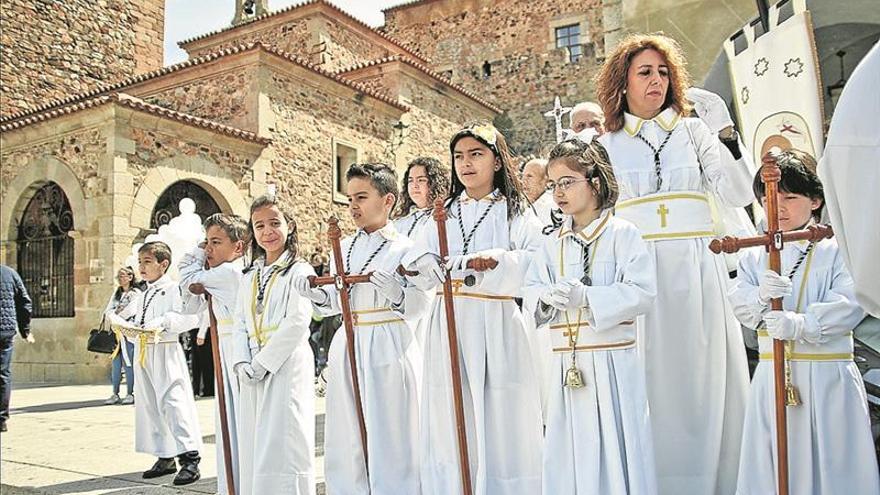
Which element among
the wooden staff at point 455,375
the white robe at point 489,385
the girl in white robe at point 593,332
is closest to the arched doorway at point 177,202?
the white robe at point 489,385

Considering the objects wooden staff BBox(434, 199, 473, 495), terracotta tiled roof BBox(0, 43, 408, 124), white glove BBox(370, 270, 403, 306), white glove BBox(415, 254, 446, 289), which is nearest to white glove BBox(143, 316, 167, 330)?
white glove BBox(370, 270, 403, 306)

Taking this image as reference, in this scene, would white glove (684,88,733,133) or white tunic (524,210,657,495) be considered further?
white glove (684,88,733,133)

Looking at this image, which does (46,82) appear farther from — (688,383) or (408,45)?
(688,383)

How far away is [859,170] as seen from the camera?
4.62 feet

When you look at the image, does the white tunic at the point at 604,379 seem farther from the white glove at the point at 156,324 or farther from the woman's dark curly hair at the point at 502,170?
the white glove at the point at 156,324

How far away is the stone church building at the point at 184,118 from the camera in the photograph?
12555 millimetres

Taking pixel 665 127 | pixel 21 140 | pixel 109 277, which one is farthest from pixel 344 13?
pixel 665 127

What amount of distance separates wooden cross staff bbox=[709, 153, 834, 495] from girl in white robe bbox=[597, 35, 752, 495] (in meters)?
0.43

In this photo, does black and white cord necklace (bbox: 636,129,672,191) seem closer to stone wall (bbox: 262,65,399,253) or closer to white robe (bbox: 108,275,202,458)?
white robe (bbox: 108,275,202,458)

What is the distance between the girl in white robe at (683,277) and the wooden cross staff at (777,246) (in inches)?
16.9

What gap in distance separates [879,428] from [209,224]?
145 inches

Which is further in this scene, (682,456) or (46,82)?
(46,82)

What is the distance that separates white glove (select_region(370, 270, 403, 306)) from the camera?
11.5ft

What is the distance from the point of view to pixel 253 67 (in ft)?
48.9
